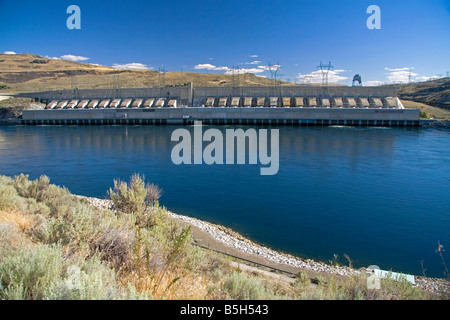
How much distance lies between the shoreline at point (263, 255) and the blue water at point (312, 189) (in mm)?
694

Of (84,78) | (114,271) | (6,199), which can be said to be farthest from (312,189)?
(84,78)

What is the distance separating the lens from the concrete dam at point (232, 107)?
46031 mm

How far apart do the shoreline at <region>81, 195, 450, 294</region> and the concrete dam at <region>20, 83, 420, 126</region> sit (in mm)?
37717

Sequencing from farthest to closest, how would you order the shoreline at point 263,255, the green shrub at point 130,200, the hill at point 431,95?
the hill at point 431,95 < the green shrub at point 130,200 < the shoreline at point 263,255

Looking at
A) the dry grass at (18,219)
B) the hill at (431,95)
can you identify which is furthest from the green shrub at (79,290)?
the hill at (431,95)

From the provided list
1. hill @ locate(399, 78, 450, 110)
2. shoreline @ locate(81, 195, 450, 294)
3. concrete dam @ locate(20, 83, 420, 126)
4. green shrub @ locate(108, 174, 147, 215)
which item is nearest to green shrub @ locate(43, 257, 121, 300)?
shoreline @ locate(81, 195, 450, 294)

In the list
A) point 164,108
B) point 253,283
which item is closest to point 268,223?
point 253,283

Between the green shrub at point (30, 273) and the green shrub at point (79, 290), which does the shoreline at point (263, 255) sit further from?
the green shrub at point (30, 273)

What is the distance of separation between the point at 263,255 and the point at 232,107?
41289 millimetres

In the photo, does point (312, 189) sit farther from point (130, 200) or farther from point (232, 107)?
point (232, 107)

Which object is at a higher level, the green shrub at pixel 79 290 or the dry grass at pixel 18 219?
the green shrub at pixel 79 290

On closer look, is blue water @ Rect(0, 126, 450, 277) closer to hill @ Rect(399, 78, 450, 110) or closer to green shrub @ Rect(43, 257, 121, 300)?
green shrub @ Rect(43, 257, 121, 300)

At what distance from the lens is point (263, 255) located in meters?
9.21

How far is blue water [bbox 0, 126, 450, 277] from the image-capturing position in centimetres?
1082
